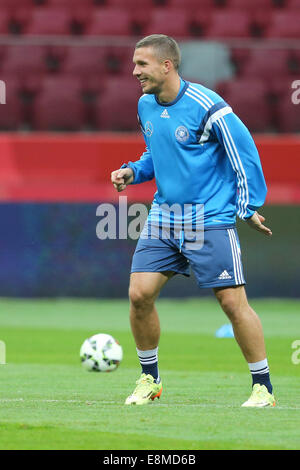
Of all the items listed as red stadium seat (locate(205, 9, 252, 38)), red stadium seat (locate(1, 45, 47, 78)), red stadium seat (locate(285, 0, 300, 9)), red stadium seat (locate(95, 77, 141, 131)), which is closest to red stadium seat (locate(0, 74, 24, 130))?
red stadium seat (locate(1, 45, 47, 78))

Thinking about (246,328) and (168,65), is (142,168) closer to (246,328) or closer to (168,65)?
(168,65)

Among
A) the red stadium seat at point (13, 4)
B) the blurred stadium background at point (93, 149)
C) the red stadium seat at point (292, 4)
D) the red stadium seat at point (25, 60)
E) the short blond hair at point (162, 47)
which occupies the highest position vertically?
the red stadium seat at point (292, 4)

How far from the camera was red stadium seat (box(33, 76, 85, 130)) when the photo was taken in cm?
1529

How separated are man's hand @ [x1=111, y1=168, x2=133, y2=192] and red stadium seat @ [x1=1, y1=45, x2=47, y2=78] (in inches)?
334

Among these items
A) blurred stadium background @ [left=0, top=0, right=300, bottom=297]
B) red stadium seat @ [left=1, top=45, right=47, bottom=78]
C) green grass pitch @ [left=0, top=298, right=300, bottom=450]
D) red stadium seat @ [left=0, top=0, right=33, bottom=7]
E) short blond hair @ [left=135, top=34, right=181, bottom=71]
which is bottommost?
green grass pitch @ [left=0, top=298, right=300, bottom=450]

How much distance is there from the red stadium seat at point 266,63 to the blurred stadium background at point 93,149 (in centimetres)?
1

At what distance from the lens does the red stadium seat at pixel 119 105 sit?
1503cm

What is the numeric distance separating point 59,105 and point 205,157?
359 inches

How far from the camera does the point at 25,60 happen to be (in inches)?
590

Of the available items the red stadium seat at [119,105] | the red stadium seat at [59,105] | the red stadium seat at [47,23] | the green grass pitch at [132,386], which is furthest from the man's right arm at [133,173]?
the red stadium seat at [47,23]

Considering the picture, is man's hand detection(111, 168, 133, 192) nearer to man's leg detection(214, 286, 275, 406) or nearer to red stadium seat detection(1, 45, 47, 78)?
man's leg detection(214, 286, 275, 406)

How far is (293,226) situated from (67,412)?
29.9 ft

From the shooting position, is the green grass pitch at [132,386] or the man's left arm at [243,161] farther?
the man's left arm at [243,161]

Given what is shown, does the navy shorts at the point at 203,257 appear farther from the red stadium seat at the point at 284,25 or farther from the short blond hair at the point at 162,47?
the red stadium seat at the point at 284,25
